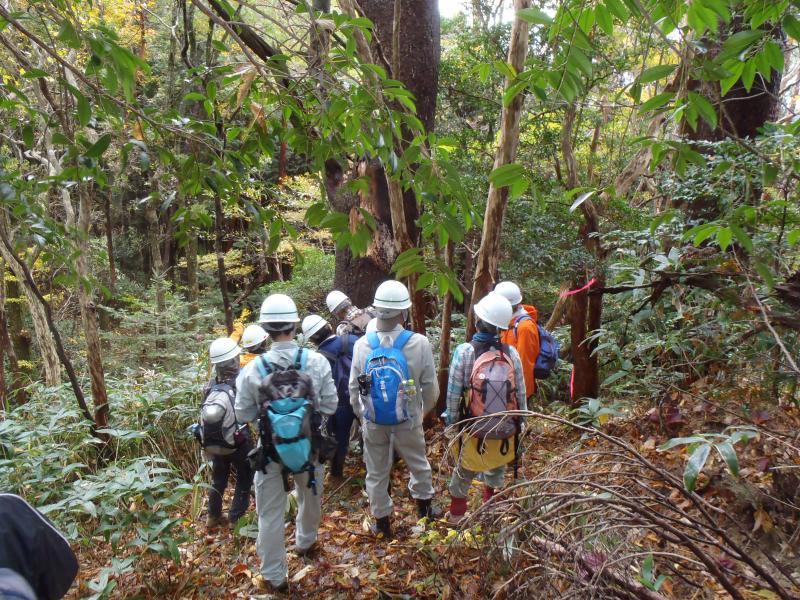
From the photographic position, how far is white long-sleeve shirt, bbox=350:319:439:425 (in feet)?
12.7

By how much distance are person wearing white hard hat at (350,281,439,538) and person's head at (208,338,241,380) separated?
1.12m

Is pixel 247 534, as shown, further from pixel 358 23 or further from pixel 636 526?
pixel 358 23

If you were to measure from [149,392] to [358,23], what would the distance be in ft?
19.6

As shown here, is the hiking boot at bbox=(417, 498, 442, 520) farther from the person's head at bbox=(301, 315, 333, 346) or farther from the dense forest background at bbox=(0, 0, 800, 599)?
the person's head at bbox=(301, 315, 333, 346)

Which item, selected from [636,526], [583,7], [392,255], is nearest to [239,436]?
[392,255]

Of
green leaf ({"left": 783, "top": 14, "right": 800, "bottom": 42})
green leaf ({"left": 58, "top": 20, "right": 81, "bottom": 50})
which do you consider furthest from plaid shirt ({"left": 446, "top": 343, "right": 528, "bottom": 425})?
green leaf ({"left": 58, "top": 20, "right": 81, "bottom": 50})

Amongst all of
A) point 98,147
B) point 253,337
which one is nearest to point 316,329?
point 253,337

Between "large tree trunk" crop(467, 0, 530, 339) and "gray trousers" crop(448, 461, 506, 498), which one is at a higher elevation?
"large tree trunk" crop(467, 0, 530, 339)

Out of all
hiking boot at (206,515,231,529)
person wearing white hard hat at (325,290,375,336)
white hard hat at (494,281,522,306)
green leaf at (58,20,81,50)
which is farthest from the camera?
person wearing white hard hat at (325,290,375,336)

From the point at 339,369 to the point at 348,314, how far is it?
563 millimetres

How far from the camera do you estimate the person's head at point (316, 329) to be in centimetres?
495

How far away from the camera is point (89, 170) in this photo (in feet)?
7.63

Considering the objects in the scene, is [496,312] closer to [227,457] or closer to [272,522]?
[272,522]

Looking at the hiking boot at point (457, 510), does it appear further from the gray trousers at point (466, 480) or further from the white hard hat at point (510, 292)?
the white hard hat at point (510, 292)
